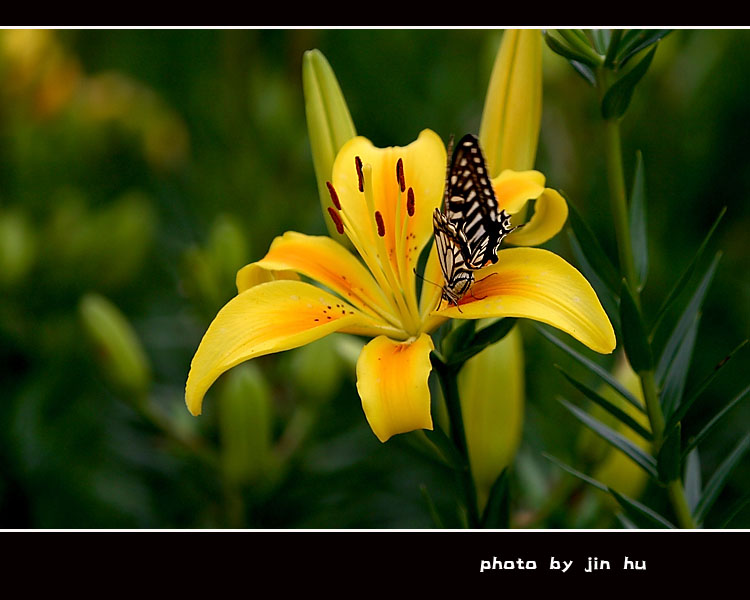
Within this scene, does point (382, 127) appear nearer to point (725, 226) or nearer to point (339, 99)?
point (725, 226)

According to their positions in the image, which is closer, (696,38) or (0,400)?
(0,400)

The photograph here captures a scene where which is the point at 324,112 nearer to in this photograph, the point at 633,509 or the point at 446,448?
the point at 446,448

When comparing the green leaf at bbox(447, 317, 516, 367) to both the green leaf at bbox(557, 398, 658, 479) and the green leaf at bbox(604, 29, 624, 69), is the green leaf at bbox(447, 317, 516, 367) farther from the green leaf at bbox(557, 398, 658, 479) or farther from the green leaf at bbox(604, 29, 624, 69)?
the green leaf at bbox(604, 29, 624, 69)

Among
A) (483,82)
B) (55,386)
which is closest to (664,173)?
(483,82)

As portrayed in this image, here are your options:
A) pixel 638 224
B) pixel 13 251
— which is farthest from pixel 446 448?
pixel 13 251

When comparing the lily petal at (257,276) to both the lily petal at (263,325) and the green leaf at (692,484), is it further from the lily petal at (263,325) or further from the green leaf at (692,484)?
the green leaf at (692,484)

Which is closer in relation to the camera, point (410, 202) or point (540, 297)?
point (540, 297)
